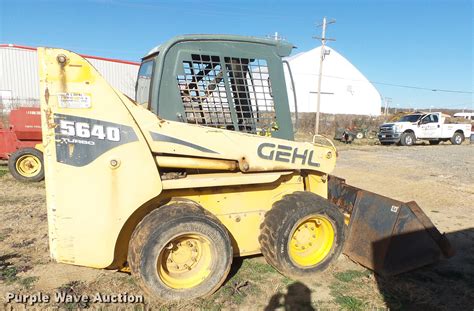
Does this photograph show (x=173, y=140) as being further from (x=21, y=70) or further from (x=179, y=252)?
(x=21, y=70)

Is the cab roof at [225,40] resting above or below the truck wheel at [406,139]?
above

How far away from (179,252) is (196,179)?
732 mm

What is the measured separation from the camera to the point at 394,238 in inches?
160

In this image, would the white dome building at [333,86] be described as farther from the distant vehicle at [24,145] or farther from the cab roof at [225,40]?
the cab roof at [225,40]

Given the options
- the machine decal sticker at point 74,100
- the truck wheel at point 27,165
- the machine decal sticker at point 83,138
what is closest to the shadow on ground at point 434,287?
the machine decal sticker at point 83,138

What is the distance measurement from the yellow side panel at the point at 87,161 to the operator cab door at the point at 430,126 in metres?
22.1

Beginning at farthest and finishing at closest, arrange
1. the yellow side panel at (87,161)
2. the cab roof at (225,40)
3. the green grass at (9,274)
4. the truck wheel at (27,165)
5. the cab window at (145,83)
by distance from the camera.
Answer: the truck wheel at (27,165)
the green grass at (9,274)
the cab window at (145,83)
the cab roof at (225,40)
the yellow side panel at (87,161)

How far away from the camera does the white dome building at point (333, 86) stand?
42.3 m

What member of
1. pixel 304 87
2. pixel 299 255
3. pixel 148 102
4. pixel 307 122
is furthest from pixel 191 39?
pixel 304 87

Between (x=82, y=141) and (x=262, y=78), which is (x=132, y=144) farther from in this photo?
(x=262, y=78)

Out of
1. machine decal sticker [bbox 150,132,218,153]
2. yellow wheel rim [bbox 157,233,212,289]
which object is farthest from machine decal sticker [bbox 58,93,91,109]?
yellow wheel rim [bbox 157,233,212,289]

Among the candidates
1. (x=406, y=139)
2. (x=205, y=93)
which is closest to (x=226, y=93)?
(x=205, y=93)

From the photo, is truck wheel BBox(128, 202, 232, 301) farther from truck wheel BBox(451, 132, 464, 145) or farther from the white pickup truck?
truck wheel BBox(451, 132, 464, 145)

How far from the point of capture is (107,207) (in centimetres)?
315
